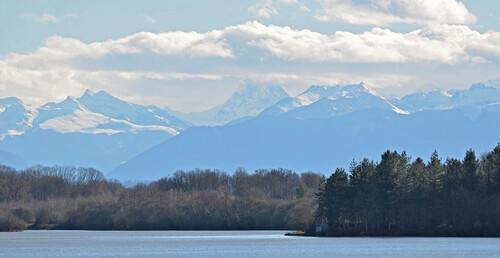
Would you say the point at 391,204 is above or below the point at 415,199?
below

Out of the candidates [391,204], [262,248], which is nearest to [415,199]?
[391,204]

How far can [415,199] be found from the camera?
11725cm

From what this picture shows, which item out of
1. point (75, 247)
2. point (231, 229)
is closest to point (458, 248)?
point (75, 247)

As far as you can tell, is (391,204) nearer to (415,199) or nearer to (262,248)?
(415,199)

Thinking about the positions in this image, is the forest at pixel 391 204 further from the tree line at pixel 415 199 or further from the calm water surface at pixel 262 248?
the calm water surface at pixel 262 248

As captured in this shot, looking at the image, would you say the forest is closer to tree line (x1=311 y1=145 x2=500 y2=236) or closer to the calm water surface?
tree line (x1=311 y1=145 x2=500 y2=236)

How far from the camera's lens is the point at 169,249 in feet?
340

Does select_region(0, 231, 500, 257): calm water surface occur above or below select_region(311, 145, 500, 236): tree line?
below

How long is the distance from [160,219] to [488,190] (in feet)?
230

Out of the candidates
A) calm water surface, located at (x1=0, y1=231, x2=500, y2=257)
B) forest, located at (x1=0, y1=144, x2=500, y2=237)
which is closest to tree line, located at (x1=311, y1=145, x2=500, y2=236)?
forest, located at (x1=0, y1=144, x2=500, y2=237)

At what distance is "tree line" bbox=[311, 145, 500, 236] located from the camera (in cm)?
11338

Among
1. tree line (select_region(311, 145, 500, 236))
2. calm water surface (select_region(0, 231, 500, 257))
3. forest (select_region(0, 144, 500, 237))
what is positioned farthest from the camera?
forest (select_region(0, 144, 500, 237))

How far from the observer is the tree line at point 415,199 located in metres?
113

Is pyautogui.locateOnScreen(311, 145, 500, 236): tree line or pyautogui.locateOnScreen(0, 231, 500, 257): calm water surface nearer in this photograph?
pyautogui.locateOnScreen(0, 231, 500, 257): calm water surface
